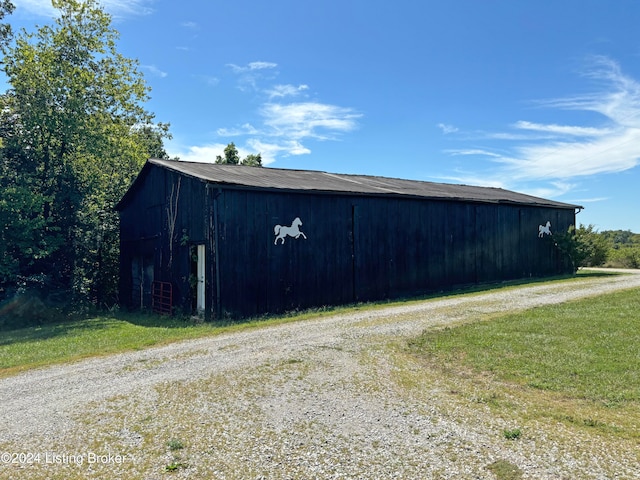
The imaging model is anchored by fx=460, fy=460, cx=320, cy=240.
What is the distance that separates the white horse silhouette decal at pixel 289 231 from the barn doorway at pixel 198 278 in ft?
7.49

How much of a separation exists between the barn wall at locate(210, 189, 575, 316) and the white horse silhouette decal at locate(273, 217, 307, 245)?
137mm

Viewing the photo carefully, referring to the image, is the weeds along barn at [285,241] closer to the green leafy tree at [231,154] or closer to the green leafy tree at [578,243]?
the green leafy tree at [578,243]

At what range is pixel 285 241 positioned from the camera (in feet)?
47.4

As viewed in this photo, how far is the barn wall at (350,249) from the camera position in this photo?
1359cm

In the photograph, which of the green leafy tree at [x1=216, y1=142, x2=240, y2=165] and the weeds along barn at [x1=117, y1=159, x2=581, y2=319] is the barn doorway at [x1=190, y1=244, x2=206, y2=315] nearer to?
the weeds along barn at [x1=117, y1=159, x2=581, y2=319]

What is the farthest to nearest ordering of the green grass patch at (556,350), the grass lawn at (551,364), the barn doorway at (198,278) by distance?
1. the barn doorway at (198,278)
2. the green grass patch at (556,350)
3. the grass lawn at (551,364)

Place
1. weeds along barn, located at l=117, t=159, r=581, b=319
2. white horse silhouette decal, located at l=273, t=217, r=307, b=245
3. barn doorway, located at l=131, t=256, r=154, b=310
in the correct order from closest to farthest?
weeds along barn, located at l=117, t=159, r=581, b=319
white horse silhouette decal, located at l=273, t=217, r=307, b=245
barn doorway, located at l=131, t=256, r=154, b=310

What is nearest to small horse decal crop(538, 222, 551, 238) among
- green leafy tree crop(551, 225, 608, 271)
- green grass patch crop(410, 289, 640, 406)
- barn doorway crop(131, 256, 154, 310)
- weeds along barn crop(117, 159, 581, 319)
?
green leafy tree crop(551, 225, 608, 271)

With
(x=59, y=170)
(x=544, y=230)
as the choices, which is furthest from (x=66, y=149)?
(x=544, y=230)

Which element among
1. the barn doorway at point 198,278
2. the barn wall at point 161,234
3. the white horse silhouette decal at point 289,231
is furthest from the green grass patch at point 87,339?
the white horse silhouette decal at point 289,231

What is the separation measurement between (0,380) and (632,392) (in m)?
9.23

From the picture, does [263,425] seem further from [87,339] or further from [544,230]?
[544,230]

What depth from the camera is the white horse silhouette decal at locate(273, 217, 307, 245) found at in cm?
1423

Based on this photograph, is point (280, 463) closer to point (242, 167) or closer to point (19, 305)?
point (242, 167)
